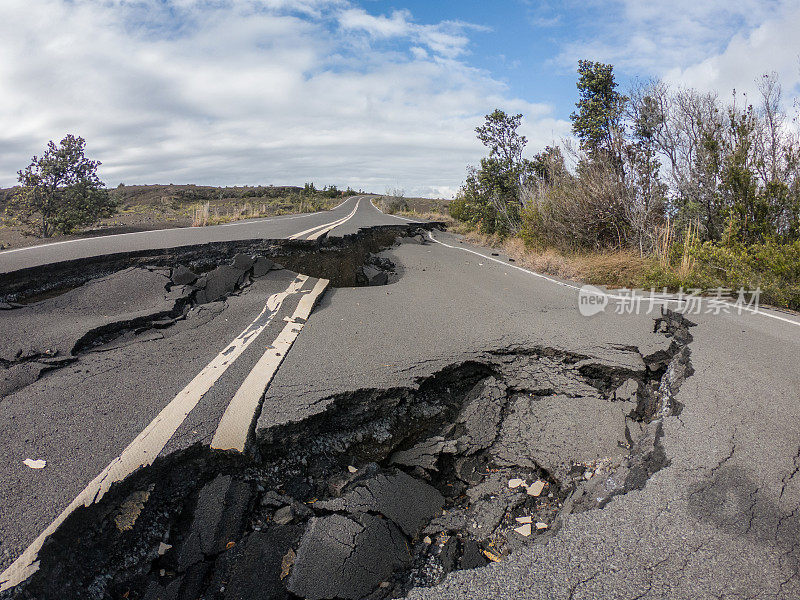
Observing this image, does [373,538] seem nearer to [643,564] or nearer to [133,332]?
[643,564]

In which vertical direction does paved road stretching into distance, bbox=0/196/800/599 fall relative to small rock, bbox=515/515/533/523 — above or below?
above

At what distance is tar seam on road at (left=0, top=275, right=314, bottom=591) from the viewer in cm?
176

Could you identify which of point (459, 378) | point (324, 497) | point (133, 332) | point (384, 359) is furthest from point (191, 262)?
point (324, 497)

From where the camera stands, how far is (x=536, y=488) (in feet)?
8.70

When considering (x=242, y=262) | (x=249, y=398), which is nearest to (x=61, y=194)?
(x=242, y=262)

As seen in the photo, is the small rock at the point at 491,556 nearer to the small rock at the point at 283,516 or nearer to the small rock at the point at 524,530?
the small rock at the point at 524,530

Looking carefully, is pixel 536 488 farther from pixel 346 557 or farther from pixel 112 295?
pixel 112 295

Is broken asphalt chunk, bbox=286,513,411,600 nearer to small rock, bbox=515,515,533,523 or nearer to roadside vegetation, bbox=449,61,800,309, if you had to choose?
small rock, bbox=515,515,533,523

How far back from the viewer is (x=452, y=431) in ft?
10.5

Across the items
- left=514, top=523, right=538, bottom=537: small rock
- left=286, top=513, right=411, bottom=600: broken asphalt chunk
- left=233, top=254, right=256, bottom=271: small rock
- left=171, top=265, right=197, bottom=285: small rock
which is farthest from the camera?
left=233, top=254, right=256, bottom=271: small rock

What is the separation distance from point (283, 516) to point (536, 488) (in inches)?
55.5

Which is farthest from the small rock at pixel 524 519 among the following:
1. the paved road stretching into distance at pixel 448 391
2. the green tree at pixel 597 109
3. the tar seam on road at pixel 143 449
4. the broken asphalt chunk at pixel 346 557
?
the green tree at pixel 597 109

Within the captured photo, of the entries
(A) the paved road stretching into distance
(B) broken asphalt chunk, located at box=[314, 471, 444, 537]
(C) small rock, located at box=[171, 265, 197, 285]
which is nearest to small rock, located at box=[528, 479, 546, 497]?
(A) the paved road stretching into distance

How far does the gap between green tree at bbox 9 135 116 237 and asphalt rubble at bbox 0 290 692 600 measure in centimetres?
1265
